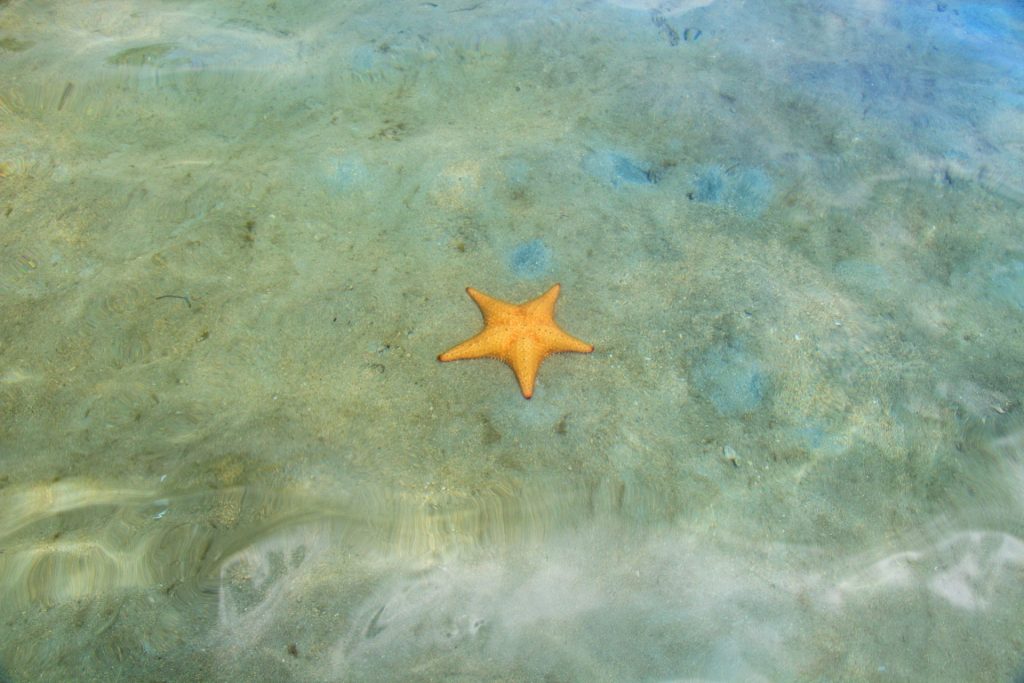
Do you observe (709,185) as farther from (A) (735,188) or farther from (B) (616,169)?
(B) (616,169)

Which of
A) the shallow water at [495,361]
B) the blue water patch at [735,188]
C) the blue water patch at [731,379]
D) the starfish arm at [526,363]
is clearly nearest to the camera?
the shallow water at [495,361]

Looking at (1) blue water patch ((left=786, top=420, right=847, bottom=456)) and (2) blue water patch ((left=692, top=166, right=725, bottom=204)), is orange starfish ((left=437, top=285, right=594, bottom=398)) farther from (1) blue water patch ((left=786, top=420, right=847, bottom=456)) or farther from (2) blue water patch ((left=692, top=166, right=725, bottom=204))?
(2) blue water patch ((left=692, top=166, right=725, bottom=204))

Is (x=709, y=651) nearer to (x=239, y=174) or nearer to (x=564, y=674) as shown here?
(x=564, y=674)

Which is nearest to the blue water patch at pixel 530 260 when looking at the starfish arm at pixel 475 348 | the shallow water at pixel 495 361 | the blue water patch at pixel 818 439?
the shallow water at pixel 495 361

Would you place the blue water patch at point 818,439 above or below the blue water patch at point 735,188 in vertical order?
below

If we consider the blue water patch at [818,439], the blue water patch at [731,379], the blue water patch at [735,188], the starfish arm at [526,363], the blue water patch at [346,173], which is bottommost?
the blue water patch at [818,439]

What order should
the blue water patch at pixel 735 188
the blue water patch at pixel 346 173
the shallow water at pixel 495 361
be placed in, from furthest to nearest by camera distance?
1. the blue water patch at pixel 735 188
2. the blue water patch at pixel 346 173
3. the shallow water at pixel 495 361

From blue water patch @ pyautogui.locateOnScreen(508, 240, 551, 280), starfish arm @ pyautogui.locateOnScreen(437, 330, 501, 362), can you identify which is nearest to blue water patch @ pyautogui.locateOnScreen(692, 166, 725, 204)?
blue water patch @ pyautogui.locateOnScreen(508, 240, 551, 280)

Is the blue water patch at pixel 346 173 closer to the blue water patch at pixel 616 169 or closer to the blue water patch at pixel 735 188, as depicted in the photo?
the blue water patch at pixel 616 169

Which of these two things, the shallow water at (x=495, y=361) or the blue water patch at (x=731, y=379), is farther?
the blue water patch at (x=731, y=379)

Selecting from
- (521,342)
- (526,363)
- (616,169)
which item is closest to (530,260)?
(521,342)
